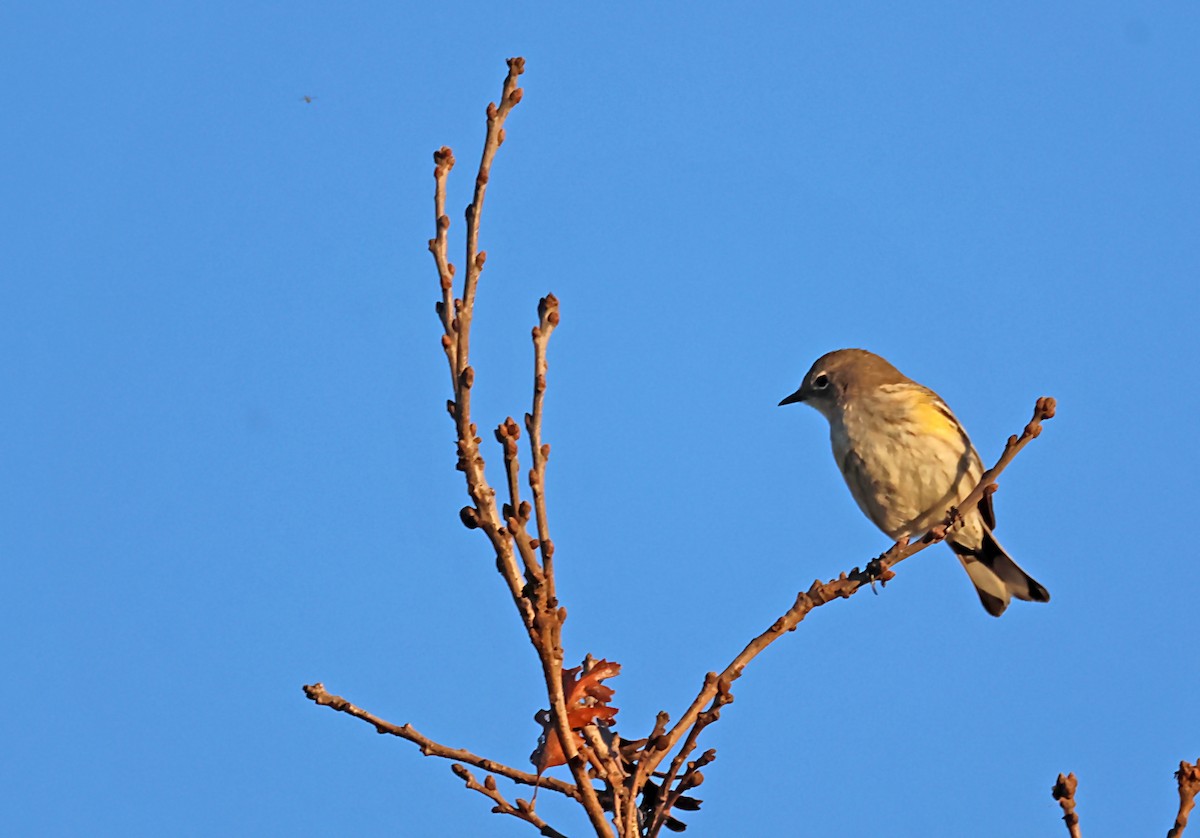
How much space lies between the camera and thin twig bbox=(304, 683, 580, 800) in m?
4.05

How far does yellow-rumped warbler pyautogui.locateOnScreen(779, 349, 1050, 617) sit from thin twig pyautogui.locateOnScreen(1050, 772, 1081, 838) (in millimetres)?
5981

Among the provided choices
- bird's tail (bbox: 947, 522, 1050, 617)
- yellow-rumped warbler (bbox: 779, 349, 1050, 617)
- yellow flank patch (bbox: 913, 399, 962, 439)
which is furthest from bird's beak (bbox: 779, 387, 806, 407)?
bird's tail (bbox: 947, 522, 1050, 617)

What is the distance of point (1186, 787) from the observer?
3.88 m

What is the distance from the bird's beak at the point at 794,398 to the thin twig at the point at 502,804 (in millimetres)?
7569

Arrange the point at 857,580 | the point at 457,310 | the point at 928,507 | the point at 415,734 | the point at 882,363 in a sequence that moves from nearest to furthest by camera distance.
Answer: the point at 457,310, the point at 415,734, the point at 857,580, the point at 928,507, the point at 882,363

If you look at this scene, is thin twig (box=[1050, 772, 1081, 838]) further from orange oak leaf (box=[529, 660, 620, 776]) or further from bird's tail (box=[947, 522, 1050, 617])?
bird's tail (box=[947, 522, 1050, 617])

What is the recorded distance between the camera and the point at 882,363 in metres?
10.9

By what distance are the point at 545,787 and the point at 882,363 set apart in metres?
7.48

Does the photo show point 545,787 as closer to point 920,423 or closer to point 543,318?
point 543,318

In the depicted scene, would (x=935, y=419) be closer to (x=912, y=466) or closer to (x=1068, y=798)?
(x=912, y=466)

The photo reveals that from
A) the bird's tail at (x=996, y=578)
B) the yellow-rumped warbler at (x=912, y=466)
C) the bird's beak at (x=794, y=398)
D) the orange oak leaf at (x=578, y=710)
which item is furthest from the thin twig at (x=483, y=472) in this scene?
the bird's beak at (x=794, y=398)

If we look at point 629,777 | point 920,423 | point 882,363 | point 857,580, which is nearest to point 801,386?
point 882,363

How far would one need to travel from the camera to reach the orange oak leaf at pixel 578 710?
3.97 metres

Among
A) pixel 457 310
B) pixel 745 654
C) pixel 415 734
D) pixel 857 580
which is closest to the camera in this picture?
pixel 457 310
